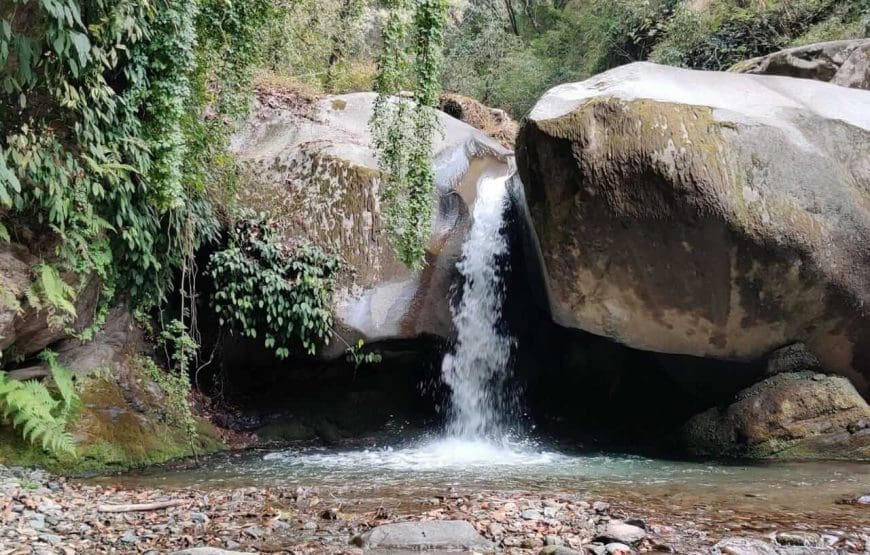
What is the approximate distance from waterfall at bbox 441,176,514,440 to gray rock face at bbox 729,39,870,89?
556 centimetres

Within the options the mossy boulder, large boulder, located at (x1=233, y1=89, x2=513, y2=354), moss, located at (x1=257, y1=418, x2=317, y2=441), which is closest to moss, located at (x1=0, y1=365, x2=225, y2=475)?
the mossy boulder

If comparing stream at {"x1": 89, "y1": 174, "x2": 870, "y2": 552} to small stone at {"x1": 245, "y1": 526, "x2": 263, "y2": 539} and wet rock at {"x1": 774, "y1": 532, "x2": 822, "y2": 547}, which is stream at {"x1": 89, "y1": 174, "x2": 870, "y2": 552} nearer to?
wet rock at {"x1": 774, "y1": 532, "x2": 822, "y2": 547}

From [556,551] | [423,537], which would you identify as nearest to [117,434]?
Result: [423,537]

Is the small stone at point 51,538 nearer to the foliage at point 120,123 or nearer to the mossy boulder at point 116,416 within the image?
the mossy boulder at point 116,416

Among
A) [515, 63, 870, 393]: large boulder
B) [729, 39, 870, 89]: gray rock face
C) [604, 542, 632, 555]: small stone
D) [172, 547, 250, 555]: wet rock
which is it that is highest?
[729, 39, 870, 89]: gray rock face

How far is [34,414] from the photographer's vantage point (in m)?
6.29

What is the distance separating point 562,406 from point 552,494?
4.91m

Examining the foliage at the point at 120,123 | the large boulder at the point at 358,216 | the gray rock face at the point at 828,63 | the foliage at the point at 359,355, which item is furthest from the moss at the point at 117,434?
the gray rock face at the point at 828,63

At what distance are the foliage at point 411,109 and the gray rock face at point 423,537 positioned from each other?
12.8ft

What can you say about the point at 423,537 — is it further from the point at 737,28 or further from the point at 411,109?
the point at 737,28

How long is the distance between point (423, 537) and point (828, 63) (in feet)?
34.0

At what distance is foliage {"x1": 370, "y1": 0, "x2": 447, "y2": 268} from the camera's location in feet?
22.3

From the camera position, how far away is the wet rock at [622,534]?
426 cm

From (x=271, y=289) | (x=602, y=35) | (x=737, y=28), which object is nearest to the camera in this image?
(x=271, y=289)
